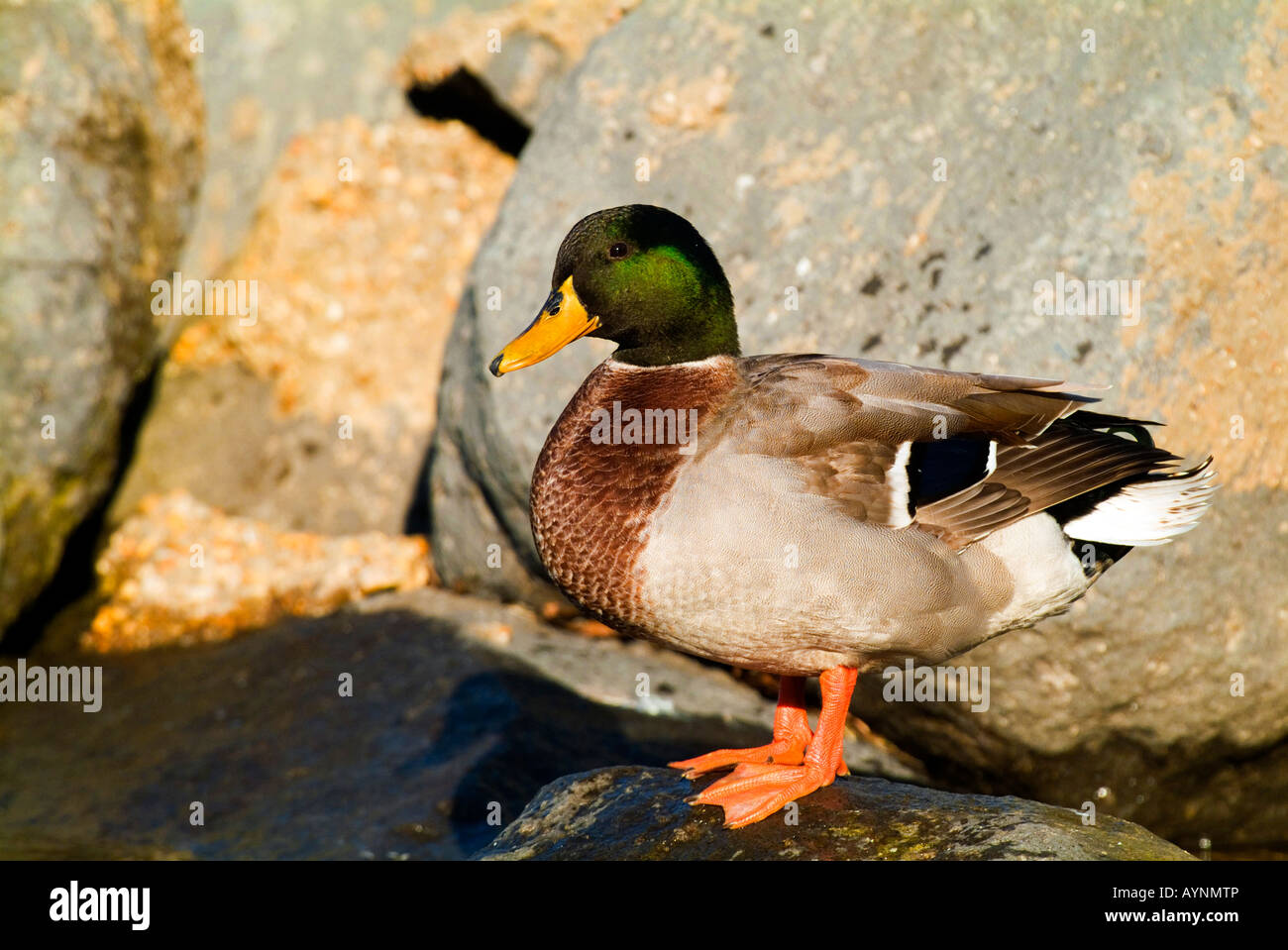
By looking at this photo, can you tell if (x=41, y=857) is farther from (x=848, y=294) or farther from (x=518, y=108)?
(x=518, y=108)

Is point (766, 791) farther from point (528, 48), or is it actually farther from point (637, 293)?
point (528, 48)

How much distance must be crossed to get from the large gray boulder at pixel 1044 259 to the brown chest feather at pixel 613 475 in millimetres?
1596

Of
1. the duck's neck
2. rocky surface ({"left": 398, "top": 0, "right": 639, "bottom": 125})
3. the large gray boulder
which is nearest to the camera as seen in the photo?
the duck's neck

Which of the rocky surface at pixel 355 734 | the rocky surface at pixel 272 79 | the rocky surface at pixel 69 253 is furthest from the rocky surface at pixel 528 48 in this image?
the rocky surface at pixel 355 734

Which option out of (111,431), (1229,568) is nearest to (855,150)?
(1229,568)

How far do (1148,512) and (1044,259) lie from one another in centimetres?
150

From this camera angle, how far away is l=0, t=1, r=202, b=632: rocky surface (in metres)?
6.02

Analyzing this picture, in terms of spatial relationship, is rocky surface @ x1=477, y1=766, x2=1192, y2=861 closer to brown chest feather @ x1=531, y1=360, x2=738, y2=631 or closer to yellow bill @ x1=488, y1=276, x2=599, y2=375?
brown chest feather @ x1=531, y1=360, x2=738, y2=631

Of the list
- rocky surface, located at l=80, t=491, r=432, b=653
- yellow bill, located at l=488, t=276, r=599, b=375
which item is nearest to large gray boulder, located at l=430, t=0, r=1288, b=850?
rocky surface, located at l=80, t=491, r=432, b=653

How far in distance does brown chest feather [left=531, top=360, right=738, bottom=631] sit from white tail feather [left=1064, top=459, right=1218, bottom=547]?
1098 millimetres

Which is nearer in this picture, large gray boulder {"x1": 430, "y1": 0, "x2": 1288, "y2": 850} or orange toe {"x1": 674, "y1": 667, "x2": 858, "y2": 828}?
orange toe {"x1": 674, "y1": 667, "x2": 858, "y2": 828}

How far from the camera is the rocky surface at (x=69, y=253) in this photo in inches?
237

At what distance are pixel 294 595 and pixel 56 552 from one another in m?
1.16

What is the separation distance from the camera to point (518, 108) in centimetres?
727
